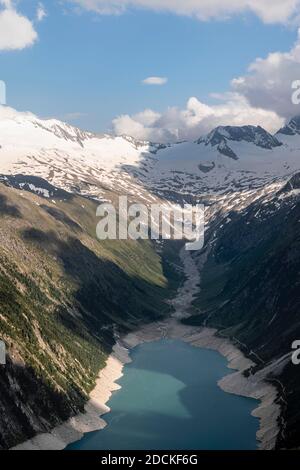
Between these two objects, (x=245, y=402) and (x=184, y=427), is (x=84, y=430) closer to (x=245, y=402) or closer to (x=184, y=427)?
(x=184, y=427)

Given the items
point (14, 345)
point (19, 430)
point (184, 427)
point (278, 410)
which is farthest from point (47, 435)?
point (278, 410)
